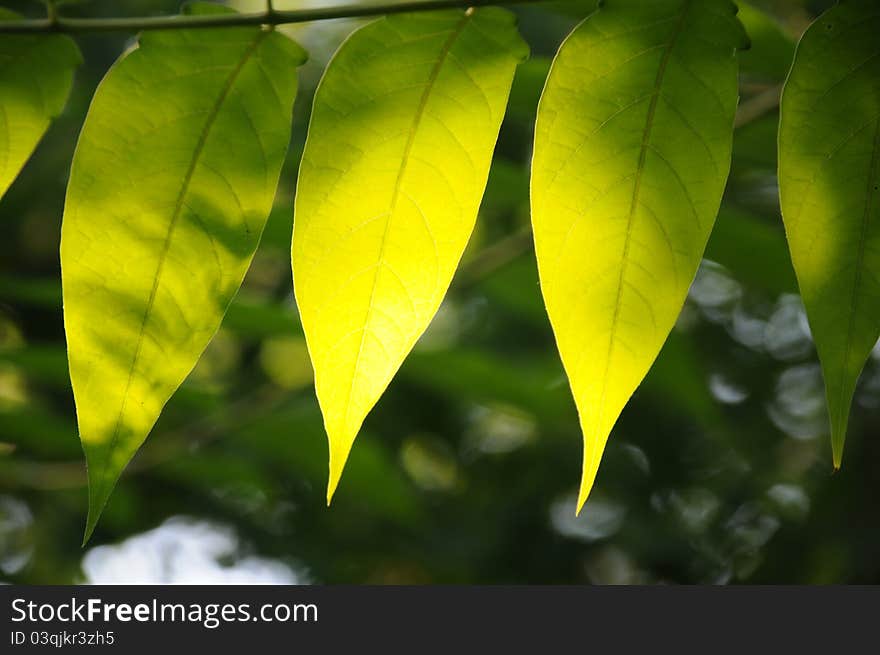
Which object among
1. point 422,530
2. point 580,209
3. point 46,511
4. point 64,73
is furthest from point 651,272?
point 46,511

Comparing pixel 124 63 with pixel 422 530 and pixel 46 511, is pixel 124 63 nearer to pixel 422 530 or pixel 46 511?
pixel 422 530

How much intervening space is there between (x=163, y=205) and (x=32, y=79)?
0.12 meters

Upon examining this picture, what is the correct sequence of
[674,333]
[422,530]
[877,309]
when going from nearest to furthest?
[877,309], [674,333], [422,530]

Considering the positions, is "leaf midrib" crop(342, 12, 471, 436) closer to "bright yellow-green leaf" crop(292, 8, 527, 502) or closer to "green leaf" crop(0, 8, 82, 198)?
"bright yellow-green leaf" crop(292, 8, 527, 502)

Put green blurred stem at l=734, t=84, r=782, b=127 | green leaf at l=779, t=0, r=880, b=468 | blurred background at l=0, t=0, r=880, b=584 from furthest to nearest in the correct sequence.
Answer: blurred background at l=0, t=0, r=880, b=584
green blurred stem at l=734, t=84, r=782, b=127
green leaf at l=779, t=0, r=880, b=468

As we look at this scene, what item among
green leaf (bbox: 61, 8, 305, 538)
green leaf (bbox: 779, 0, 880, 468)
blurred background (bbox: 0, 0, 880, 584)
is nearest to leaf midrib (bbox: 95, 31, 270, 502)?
green leaf (bbox: 61, 8, 305, 538)

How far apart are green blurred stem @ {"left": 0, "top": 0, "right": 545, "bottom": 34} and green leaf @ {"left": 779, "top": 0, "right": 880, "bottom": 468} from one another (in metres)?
0.13

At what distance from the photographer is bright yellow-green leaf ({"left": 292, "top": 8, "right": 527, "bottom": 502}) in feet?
1.47

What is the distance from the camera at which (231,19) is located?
0.47m

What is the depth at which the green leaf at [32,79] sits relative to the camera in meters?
0.51

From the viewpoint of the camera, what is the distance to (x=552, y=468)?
2010mm

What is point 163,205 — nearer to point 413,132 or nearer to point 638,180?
point 413,132

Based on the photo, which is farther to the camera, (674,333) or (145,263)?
(674,333)

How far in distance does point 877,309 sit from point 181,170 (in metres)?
0.34
